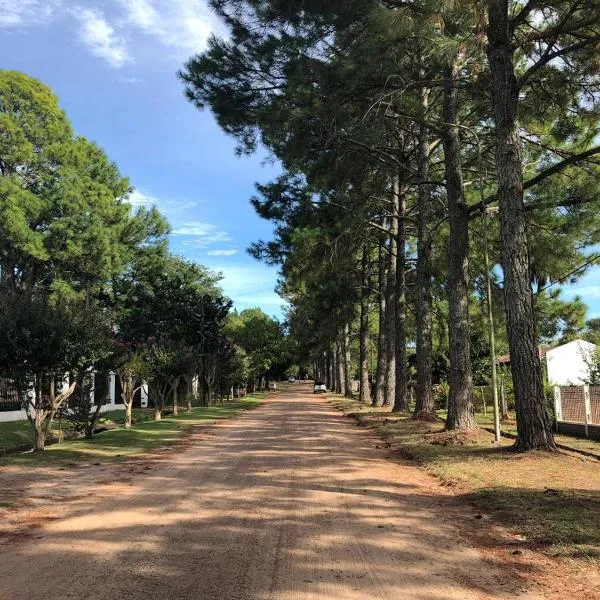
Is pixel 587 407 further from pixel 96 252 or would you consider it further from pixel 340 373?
pixel 340 373

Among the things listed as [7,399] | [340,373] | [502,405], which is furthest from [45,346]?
[340,373]

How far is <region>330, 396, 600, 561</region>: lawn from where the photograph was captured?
632 cm

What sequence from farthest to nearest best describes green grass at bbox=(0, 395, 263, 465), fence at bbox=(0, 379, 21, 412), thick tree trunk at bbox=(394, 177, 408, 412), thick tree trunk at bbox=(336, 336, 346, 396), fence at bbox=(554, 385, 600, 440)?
thick tree trunk at bbox=(336, 336, 346, 396) < fence at bbox=(0, 379, 21, 412) < thick tree trunk at bbox=(394, 177, 408, 412) < fence at bbox=(554, 385, 600, 440) < green grass at bbox=(0, 395, 263, 465)

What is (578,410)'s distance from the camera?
1748cm

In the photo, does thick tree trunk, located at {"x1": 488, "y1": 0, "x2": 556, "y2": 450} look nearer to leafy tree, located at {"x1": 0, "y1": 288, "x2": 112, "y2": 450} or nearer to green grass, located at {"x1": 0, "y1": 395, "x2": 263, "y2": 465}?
green grass, located at {"x1": 0, "y1": 395, "x2": 263, "y2": 465}

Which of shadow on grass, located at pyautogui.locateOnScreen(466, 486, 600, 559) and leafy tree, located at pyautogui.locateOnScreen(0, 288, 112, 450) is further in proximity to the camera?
leafy tree, located at pyautogui.locateOnScreen(0, 288, 112, 450)

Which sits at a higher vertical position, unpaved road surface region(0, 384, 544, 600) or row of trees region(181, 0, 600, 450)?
row of trees region(181, 0, 600, 450)

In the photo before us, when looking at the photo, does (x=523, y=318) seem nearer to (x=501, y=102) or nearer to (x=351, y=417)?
(x=501, y=102)

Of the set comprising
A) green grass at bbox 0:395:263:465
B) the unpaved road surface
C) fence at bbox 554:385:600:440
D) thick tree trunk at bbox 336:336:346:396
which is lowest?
the unpaved road surface

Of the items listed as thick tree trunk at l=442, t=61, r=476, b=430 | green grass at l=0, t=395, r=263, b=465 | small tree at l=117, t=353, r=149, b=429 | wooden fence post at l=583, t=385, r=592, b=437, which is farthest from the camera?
small tree at l=117, t=353, r=149, b=429

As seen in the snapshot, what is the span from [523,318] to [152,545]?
8.30 m

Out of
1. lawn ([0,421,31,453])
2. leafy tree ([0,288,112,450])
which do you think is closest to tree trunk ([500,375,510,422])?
leafy tree ([0,288,112,450])

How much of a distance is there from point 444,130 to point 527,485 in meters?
10.3

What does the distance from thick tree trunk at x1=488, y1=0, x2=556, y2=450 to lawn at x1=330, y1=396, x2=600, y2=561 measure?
→ 0.70 m
